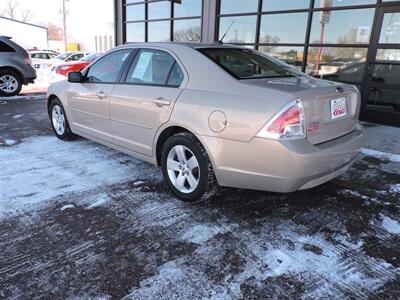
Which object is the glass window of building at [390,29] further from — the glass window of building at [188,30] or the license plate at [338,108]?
the glass window of building at [188,30]

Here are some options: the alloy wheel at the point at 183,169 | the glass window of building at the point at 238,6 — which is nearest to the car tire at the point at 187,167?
the alloy wheel at the point at 183,169

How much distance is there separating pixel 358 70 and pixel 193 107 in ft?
18.7

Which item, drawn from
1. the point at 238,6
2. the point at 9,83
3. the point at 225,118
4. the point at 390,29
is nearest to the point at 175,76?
the point at 225,118

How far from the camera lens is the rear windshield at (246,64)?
326 centimetres

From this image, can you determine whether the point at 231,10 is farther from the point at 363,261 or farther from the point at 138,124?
the point at 363,261

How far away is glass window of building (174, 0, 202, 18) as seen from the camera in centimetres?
1065

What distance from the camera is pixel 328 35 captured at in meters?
7.87

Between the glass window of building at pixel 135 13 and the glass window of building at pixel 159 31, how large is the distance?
576 millimetres

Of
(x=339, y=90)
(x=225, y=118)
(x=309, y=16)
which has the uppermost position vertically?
(x=309, y=16)

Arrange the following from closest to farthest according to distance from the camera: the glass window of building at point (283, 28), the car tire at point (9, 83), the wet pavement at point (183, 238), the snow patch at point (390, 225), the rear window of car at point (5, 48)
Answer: the wet pavement at point (183, 238) < the snow patch at point (390, 225) < the glass window of building at point (283, 28) < the rear window of car at point (5, 48) < the car tire at point (9, 83)

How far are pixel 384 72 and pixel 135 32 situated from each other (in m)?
9.42

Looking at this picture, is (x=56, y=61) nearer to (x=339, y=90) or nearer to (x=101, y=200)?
(x=101, y=200)

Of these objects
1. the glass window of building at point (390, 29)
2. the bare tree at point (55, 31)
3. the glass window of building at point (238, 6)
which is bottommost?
the glass window of building at point (390, 29)

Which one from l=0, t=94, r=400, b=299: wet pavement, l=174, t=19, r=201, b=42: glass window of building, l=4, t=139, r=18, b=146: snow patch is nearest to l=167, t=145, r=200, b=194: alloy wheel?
l=0, t=94, r=400, b=299: wet pavement
